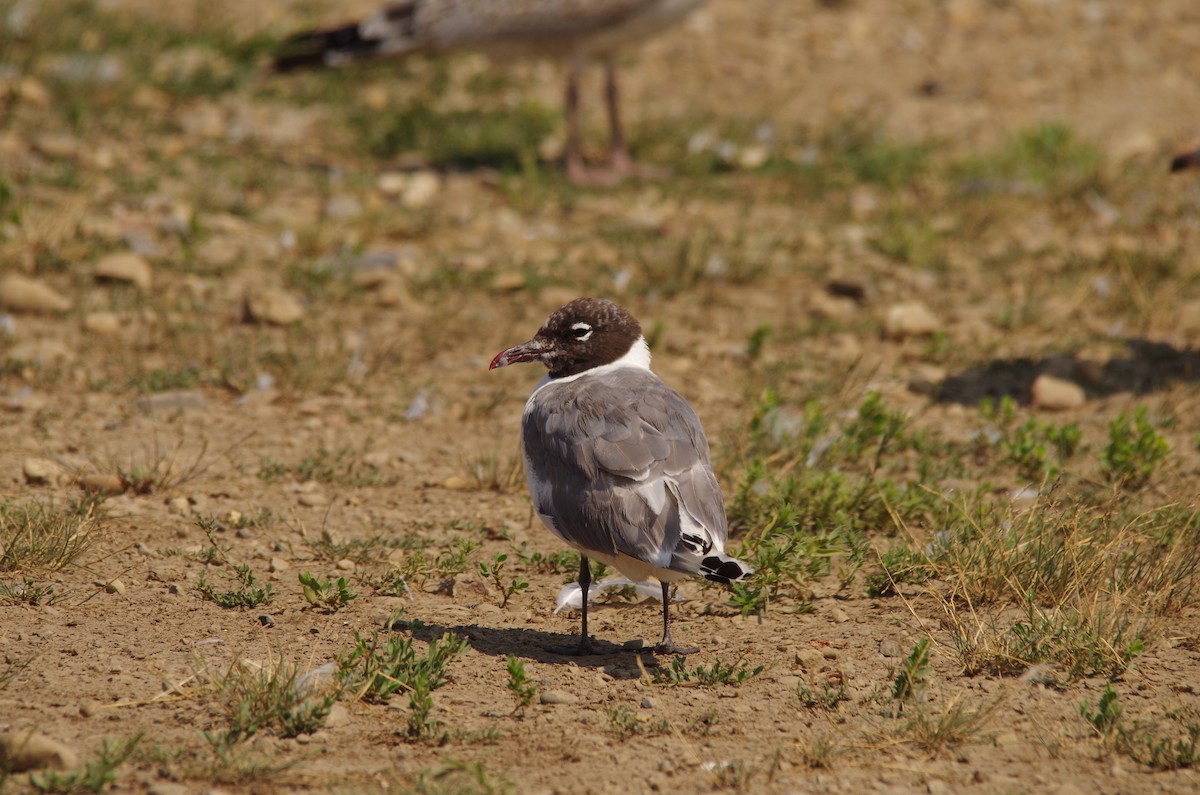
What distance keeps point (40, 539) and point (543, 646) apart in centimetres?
181

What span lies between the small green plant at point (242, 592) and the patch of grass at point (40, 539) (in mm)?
459

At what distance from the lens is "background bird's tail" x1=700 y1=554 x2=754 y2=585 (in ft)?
12.8

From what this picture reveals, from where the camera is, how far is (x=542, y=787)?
3588 millimetres

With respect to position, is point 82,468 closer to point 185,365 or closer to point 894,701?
point 185,365

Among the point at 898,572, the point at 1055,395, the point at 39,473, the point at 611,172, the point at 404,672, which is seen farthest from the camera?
the point at 611,172

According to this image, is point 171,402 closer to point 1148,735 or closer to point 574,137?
point 574,137

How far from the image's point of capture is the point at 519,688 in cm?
401

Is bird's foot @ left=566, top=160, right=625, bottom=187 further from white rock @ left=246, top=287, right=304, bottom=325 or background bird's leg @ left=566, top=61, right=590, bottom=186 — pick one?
white rock @ left=246, top=287, right=304, bottom=325

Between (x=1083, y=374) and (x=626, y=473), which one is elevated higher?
(x=626, y=473)

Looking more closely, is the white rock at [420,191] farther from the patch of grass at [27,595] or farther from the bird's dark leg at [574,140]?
the patch of grass at [27,595]

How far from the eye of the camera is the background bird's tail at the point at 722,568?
3912 millimetres

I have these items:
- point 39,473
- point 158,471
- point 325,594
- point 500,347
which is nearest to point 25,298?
point 39,473

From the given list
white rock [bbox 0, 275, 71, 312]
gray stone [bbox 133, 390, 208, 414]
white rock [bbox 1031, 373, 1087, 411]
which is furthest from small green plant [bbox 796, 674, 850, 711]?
white rock [bbox 0, 275, 71, 312]

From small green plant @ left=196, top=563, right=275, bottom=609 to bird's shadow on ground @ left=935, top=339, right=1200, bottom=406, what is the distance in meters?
3.67
